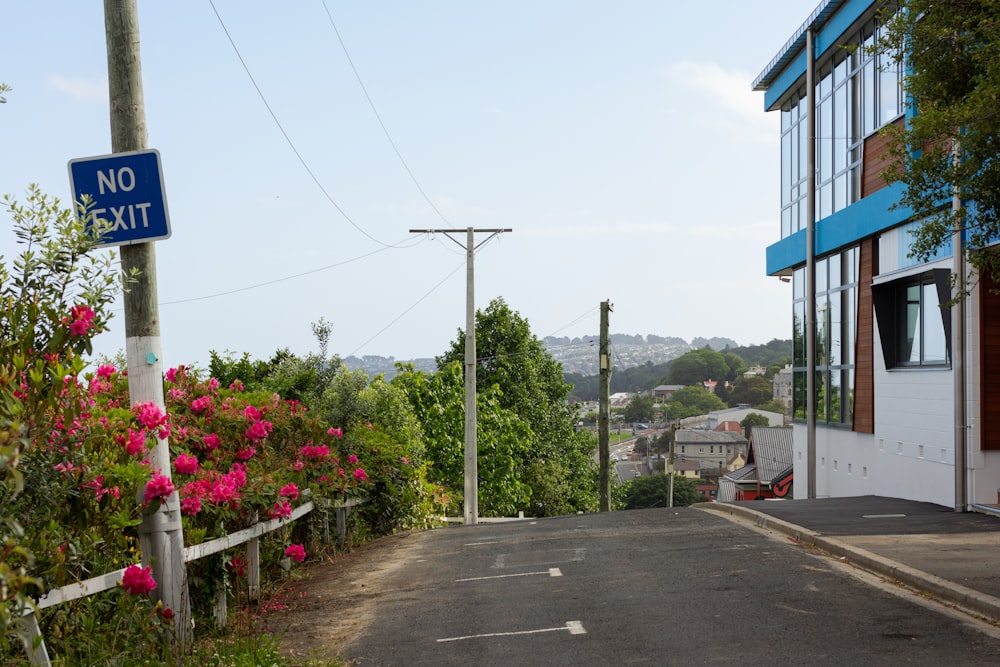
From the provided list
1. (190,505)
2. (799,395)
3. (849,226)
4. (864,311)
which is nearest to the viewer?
(190,505)

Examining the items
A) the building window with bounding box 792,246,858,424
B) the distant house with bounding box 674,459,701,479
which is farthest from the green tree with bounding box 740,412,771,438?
the building window with bounding box 792,246,858,424

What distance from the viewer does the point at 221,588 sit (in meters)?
8.37

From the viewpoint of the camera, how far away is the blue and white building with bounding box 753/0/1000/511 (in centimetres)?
1659

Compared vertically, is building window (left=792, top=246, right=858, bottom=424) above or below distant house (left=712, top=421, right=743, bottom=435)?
above

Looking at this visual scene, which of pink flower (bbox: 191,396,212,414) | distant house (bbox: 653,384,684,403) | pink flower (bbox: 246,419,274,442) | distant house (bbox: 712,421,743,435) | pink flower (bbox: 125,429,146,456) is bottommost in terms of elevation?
distant house (bbox: 712,421,743,435)

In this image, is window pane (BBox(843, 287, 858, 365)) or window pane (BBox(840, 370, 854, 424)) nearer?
window pane (BBox(843, 287, 858, 365))

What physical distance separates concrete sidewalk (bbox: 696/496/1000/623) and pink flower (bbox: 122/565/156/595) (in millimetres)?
6705

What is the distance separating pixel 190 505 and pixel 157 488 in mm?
1001

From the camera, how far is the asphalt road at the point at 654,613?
Answer: 289 inches

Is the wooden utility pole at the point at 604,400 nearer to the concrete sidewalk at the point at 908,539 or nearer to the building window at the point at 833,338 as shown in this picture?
the building window at the point at 833,338

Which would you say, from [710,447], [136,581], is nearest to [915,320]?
[136,581]

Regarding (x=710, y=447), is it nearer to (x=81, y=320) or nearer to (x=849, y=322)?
(x=849, y=322)

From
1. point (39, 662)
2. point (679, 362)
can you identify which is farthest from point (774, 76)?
point (679, 362)

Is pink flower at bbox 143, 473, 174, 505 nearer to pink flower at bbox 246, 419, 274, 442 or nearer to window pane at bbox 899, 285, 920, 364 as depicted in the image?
pink flower at bbox 246, 419, 274, 442
